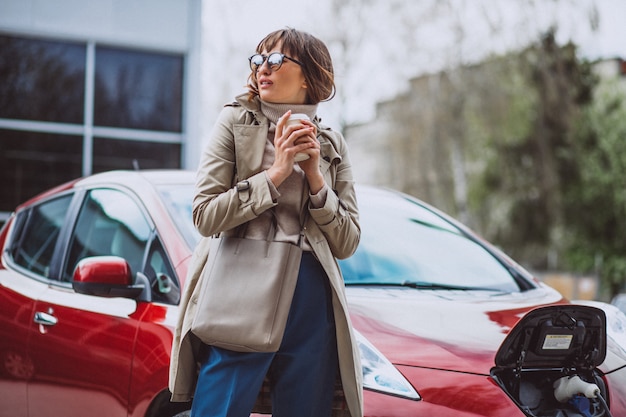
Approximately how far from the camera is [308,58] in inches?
94.0

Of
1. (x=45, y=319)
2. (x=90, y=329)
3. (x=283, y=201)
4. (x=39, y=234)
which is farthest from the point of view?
(x=39, y=234)

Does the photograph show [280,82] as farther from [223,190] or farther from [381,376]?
[381,376]

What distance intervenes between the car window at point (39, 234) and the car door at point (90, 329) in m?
0.22

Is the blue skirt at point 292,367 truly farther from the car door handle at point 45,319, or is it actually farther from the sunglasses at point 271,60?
the car door handle at point 45,319

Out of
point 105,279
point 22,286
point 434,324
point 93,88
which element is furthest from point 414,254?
point 93,88

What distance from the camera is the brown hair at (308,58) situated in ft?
7.81

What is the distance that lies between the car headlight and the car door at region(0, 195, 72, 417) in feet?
5.64

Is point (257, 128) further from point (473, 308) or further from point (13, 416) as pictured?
point (13, 416)

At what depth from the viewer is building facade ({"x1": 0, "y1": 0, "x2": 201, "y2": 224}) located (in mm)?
13961

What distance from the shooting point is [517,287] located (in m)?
3.81

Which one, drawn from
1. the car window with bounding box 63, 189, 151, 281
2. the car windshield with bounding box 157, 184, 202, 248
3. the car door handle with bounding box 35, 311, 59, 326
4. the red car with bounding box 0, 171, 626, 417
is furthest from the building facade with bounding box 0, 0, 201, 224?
the car windshield with bounding box 157, 184, 202, 248

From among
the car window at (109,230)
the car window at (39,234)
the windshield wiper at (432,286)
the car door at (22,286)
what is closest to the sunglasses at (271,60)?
the car window at (109,230)

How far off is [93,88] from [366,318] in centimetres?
1254

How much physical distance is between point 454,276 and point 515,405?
3.54ft
